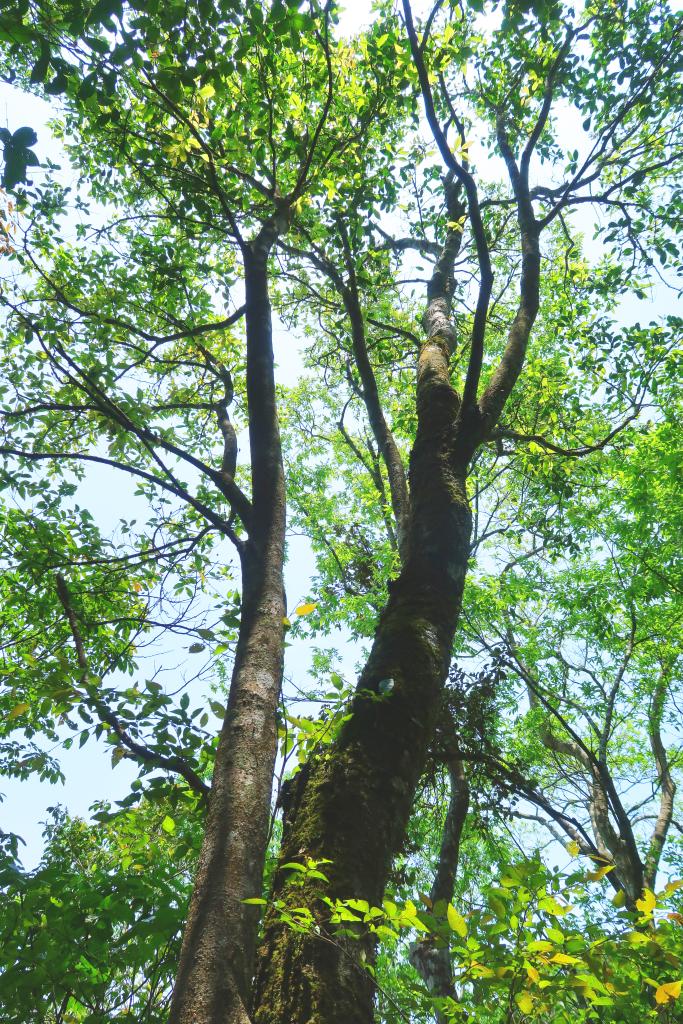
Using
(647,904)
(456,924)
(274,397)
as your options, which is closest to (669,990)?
(647,904)

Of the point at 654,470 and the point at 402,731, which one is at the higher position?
the point at 654,470

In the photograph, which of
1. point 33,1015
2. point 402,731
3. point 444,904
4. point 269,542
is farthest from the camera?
point 269,542

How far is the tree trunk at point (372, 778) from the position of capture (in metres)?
1.80

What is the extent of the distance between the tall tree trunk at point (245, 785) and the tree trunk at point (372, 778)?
0.45ft

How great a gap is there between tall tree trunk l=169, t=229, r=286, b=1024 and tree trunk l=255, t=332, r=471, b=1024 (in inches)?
5.4

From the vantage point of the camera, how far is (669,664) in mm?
11125

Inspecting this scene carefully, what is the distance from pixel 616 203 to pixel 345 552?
355 inches

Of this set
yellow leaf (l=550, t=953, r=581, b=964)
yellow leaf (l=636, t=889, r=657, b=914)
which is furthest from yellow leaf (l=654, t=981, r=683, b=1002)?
yellow leaf (l=550, t=953, r=581, b=964)

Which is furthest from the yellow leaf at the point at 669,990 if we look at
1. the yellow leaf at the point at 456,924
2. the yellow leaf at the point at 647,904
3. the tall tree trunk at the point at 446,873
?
the tall tree trunk at the point at 446,873

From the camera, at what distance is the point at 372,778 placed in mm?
2264

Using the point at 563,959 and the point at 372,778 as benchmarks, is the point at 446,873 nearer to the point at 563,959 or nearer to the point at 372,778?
the point at 372,778

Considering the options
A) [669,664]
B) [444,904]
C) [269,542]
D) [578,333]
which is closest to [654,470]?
[669,664]

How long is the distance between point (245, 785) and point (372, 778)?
0.47 meters

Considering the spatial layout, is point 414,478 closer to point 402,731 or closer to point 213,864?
point 402,731
